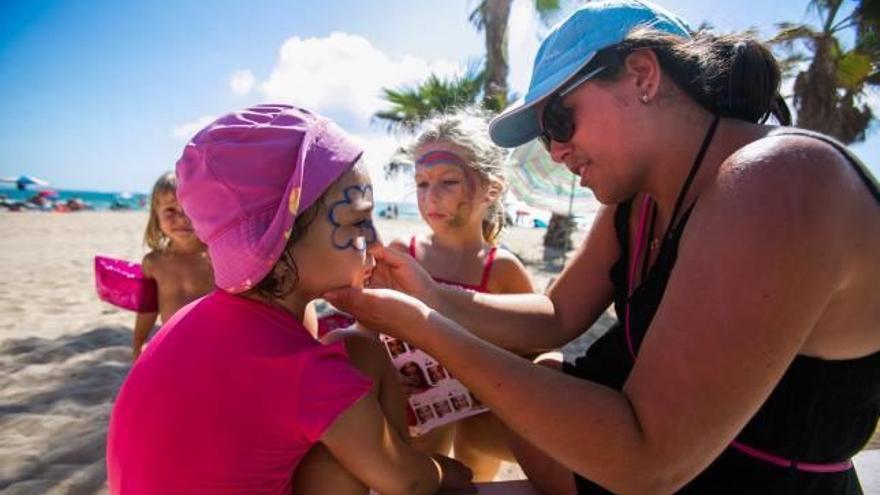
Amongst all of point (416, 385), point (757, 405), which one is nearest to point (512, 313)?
point (416, 385)

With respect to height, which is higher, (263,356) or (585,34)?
(585,34)

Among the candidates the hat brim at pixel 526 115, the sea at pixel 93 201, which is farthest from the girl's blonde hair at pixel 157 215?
the sea at pixel 93 201

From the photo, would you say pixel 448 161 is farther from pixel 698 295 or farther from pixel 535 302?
pixel 698 295

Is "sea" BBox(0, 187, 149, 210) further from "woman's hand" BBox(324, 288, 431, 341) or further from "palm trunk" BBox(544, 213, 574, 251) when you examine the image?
"woman's hand" BBox(324, 288, 431, 341)

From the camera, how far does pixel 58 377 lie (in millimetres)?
4109

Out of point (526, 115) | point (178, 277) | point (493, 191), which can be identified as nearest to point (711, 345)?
point (526, 115)

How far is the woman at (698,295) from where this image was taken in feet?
3.56

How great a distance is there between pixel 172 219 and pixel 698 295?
12.5 ft

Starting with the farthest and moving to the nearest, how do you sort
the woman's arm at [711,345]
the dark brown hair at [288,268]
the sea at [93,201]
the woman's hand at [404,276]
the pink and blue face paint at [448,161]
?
the sea at [93,201] < the pink and blue face paint at [448,161] < the woman's hand at [404,276] < the dark brown hair at [288,268] < the woman's arm at [711,345]

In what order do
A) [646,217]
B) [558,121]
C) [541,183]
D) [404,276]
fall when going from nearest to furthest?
[558,121] < [646,217] < [404,276] < [541,183]

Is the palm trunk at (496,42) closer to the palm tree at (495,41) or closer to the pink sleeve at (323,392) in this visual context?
the palm tree at (495,41)

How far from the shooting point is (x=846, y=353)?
47.5 inches

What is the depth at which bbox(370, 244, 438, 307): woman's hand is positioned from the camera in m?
2.06

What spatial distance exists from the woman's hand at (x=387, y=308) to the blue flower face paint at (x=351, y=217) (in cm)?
15
